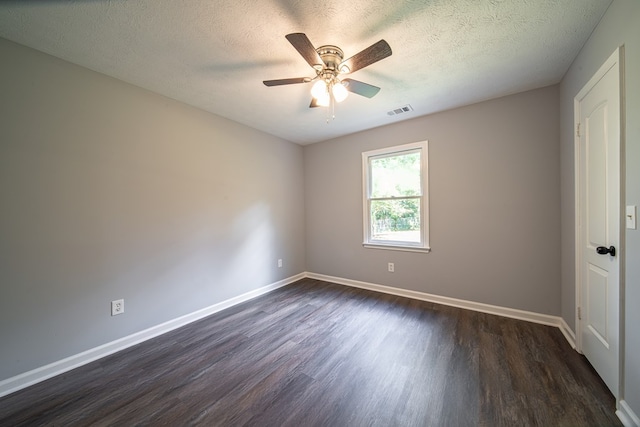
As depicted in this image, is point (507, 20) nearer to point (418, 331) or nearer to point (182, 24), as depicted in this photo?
point (182, 24)

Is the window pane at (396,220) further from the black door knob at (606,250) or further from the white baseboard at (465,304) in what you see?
the black door knob at (606,250)

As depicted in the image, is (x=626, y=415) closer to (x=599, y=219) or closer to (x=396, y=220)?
(x=599, y=219)

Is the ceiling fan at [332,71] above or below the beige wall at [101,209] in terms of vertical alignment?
above

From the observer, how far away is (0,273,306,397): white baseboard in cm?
165

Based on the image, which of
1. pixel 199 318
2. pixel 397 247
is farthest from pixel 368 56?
pixel 199 318

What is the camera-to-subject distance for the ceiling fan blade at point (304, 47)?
132 centimetres

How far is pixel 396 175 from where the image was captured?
343cm

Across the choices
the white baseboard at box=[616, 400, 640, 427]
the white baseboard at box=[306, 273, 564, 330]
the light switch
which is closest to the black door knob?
the light switch

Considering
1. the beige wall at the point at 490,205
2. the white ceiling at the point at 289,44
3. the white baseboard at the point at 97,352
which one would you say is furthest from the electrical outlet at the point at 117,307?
the beige wall at the point at 490,205

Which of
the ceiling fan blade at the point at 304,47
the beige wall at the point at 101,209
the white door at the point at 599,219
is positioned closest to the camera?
the ceiling fan blade at the point at 304,47

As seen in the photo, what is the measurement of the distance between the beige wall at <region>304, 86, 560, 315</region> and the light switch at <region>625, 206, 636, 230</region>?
1228mm

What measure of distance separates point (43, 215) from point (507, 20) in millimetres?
3731

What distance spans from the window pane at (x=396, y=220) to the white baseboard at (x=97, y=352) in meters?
2.36

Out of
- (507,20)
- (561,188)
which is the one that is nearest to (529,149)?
(561,188)
